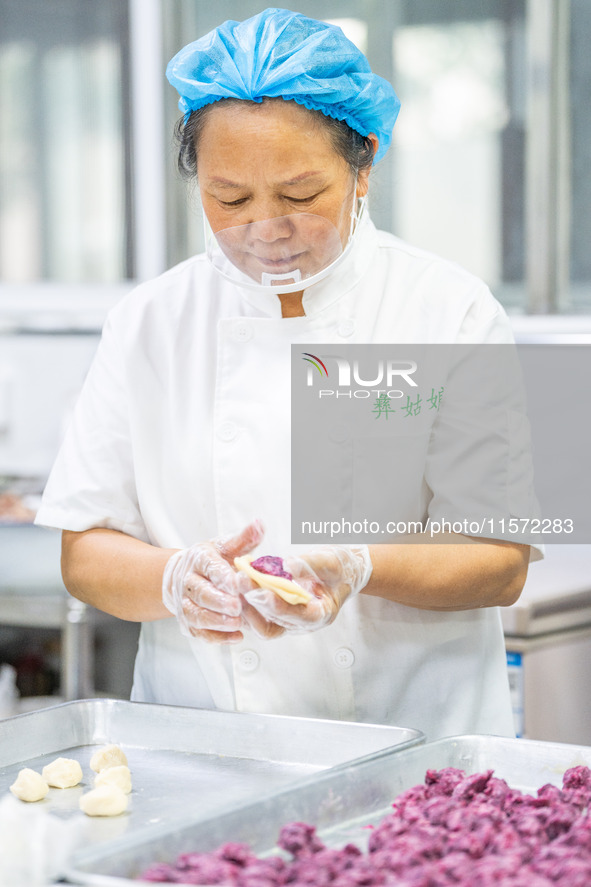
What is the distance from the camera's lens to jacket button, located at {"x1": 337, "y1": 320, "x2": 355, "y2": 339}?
1.51 m

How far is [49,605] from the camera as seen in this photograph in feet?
8.14

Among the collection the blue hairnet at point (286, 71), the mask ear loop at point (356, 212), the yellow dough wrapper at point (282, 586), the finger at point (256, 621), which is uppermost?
the blue hairnet at point (286, 71)

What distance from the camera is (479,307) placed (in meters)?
1.49

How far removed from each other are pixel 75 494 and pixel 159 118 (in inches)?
86.9

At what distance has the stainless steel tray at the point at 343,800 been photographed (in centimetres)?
91

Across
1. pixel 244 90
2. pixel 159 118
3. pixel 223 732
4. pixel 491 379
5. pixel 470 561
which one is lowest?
pixel 223 732

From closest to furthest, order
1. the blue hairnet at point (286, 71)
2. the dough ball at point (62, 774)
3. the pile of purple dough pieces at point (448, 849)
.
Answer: the pile of purple dough pieces at point (448, 849)
the dough ball at point (62, 774)
the blue hairnet at point (286, 71)

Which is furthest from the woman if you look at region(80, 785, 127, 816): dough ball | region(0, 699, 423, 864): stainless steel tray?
region(80, 785, 127, 816): dough ball

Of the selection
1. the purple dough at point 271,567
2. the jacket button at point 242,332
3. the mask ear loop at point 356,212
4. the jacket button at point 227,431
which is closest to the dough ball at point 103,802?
the purple dough at point 271,567

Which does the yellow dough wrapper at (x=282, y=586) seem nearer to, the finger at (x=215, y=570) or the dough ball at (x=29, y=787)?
the finger at (x=215, y=570)

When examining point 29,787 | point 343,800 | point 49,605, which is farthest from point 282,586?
point 49,605

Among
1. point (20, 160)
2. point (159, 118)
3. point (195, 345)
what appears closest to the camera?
point (195, 345)

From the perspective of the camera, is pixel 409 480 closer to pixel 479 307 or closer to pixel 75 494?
pixel 479 307

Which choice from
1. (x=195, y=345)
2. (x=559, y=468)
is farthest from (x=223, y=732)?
(x=559, y=468)
